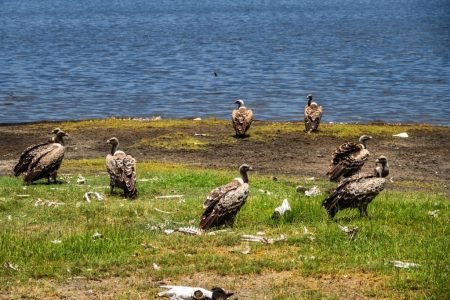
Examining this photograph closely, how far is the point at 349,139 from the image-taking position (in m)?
34.4

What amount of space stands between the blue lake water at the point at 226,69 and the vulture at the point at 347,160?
20.9 m

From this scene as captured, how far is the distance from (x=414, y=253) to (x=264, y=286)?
2.86 metres

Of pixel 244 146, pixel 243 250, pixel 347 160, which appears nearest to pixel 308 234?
pixel 243 250

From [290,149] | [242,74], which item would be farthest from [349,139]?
[242,74]

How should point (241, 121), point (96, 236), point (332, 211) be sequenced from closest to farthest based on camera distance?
point (96, 236) < point (332, 211) < point (241, 121)

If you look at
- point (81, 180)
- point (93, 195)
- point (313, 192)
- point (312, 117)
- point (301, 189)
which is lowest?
point (312, 117)

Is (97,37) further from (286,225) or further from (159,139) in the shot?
(286,225)

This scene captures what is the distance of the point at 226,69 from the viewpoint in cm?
7350

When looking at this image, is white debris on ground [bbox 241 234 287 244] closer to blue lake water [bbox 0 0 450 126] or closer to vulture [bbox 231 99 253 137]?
vulture [bbox 231 99 253 137]

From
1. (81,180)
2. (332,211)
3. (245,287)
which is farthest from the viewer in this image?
(81,180)

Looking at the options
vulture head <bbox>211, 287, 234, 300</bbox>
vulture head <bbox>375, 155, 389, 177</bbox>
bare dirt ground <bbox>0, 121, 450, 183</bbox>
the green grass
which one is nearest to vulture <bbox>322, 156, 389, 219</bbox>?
the green grass

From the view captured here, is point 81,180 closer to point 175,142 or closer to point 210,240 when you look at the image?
point 175,142

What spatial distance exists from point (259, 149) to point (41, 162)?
10.4 metres

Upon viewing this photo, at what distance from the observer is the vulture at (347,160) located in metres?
24.1
